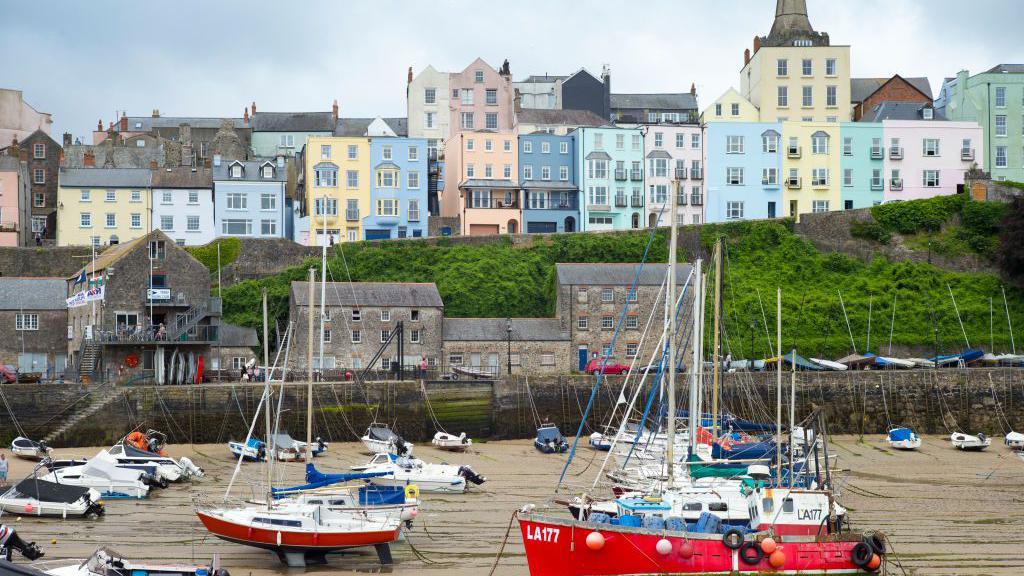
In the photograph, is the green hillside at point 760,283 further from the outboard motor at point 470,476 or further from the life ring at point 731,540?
the life ring at point 731,540

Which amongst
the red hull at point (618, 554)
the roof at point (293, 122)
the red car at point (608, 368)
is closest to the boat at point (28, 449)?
the red car at point (608, 368)

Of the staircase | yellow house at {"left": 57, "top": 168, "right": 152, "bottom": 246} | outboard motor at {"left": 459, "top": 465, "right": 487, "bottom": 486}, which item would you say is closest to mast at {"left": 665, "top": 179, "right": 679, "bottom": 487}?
outboard motor at {"left": 459, "top": 465, "right": 487, "bottom": 486}

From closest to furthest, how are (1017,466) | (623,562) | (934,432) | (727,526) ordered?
(623,562), (727,526), (1017,466), (934,432)

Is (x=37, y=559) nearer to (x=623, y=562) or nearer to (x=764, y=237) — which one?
(x=623, y=562)

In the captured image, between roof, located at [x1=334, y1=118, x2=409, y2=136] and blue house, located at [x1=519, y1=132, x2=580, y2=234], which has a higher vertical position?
roof, located at [x1=334, y1=118, x2=409, y2=136]

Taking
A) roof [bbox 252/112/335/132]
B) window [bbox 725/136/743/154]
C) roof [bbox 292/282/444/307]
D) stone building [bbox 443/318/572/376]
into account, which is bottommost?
stone building [bbox 443/318/572/376]

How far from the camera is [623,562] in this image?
24219 mm

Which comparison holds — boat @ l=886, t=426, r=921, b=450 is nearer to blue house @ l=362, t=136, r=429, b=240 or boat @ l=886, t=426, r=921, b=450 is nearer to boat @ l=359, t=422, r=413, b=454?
boat @ l=359, t=422, r=413, b=454

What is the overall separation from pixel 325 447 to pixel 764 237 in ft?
102


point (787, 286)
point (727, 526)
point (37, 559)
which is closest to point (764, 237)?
point (787, 286)

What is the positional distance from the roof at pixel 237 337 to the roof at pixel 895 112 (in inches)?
1565

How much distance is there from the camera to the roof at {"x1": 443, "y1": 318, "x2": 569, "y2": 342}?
55500mm

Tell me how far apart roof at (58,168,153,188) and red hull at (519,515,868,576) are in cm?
5215

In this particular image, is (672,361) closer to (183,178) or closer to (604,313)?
(604,313)
